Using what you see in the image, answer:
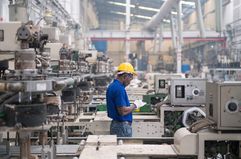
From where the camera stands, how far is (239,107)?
2828 mm

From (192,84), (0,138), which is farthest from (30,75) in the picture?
(192,84)

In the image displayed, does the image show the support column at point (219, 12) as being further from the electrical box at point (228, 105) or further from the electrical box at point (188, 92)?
the electrical box at point (228, 105)

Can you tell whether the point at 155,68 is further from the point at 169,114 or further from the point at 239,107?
the point at 239,107

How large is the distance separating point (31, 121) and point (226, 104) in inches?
49.0

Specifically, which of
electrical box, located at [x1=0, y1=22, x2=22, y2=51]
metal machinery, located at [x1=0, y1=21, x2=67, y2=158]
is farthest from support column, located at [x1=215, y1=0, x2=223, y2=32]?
metal machinery, located at [x1=0, y1=21, x2=67, y2=158]

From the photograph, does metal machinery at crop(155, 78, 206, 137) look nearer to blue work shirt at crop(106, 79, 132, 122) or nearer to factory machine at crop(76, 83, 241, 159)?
blue work shirt at crop(106, 79, 132, 122)

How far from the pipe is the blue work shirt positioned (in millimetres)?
9888

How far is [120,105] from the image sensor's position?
441 centimetres

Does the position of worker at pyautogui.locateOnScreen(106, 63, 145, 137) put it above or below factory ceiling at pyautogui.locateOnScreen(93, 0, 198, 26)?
below

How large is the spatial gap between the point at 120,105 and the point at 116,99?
0.08 m

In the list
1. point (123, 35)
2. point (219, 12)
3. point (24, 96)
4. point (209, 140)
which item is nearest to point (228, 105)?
point (209, 140)

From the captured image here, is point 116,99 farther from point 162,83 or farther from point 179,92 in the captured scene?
point 162,83

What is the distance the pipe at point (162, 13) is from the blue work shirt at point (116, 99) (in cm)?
989

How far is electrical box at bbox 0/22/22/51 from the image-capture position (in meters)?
3.00
